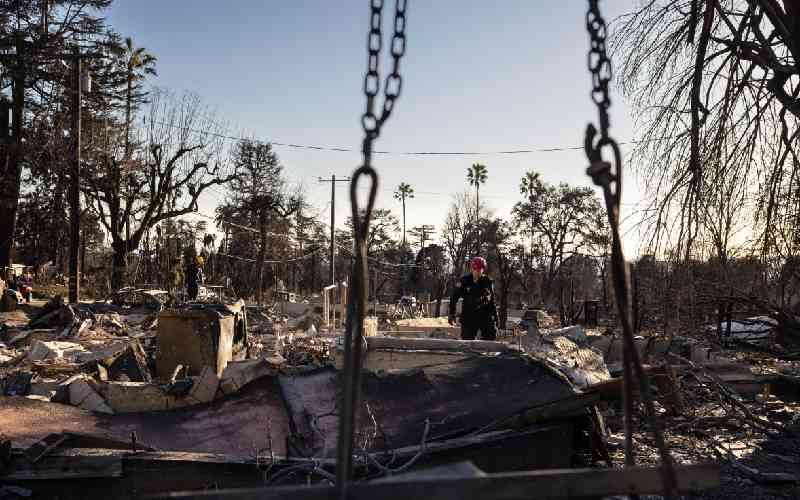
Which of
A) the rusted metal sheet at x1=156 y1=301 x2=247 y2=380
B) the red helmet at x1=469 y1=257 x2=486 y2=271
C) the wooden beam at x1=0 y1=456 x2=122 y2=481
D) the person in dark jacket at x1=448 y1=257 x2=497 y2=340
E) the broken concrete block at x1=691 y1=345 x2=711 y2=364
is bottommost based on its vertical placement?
the wooden beam at x1=0 y1=456 x2=122 y2=481

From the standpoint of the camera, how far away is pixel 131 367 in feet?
33.7

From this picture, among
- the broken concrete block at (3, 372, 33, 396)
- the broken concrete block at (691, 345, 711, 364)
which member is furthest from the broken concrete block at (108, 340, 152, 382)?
the broken concrete block at (691, 345, 711, 364)

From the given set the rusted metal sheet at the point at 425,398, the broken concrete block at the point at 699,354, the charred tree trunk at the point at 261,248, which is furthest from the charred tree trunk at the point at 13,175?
the broken concrete block at the point at 699,354

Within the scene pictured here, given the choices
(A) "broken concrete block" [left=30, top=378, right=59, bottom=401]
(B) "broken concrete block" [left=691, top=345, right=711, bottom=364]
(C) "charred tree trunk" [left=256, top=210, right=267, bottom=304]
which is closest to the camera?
(A) "broken concrete block" [left=30, top=378, right=59, bottom=401]

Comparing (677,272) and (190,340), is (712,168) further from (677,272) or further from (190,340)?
(190,340)

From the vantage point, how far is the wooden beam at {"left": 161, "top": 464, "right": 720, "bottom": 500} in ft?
6.46

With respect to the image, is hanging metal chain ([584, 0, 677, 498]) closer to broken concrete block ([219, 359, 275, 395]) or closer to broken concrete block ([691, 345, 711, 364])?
broken concrete block ([219, 359, 275, 395])

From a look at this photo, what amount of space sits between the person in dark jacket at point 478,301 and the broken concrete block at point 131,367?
4.73 metres

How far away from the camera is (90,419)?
23.6 ft

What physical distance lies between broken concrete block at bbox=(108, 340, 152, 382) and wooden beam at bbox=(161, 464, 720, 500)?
865 cm

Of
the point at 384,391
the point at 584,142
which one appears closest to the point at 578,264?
the point at 384,391

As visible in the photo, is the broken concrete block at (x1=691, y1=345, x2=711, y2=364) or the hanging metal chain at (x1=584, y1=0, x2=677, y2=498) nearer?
the hanging metal chain at (x1=584, y1=0, x2=677, y2=498)

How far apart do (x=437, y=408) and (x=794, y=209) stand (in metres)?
6.17

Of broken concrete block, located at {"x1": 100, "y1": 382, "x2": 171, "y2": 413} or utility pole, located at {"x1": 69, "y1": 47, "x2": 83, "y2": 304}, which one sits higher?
utility pole, located at {"x1": 69, "y1": 47, "x2": 83, "y2": 304}
